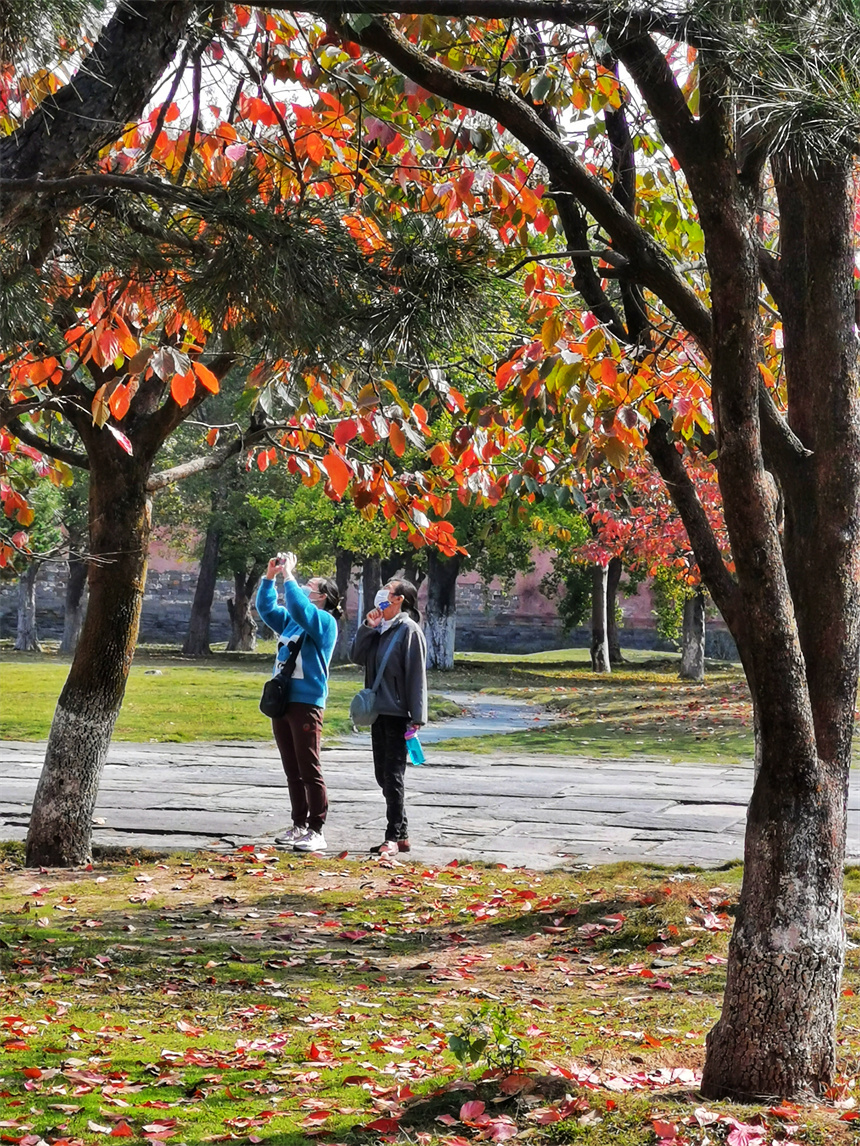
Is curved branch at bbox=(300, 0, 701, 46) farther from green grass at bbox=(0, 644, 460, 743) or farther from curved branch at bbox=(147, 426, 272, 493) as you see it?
green grass at bbox=(0, 644, 460, 743)

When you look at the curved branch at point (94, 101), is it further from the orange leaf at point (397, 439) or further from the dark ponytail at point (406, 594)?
the dark ponytail at point (406, 594)

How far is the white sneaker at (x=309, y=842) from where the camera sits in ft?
29.1

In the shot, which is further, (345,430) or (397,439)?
(397,439)

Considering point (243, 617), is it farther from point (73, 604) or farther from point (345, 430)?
point (345, 430)

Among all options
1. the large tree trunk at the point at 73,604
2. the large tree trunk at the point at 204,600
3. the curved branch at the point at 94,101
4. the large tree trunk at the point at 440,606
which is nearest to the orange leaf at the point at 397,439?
the curved branch at the point at 94,101

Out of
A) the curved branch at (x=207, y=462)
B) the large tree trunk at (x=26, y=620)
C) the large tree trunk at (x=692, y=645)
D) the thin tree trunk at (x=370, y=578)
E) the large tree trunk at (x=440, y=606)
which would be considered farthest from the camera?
the large tree trunk at (x=26, y=620)

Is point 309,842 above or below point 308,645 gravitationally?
below

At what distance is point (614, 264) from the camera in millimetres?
4387

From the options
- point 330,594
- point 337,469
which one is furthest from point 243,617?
point 337,469

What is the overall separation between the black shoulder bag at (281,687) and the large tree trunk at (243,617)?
30.2 m

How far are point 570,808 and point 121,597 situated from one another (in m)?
4.91

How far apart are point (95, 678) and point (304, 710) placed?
152cm

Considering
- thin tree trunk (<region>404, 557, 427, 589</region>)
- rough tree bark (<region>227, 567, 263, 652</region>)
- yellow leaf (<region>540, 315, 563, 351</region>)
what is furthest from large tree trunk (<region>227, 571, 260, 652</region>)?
yellow leaf (<region>540, 315, 563, 351</region>)

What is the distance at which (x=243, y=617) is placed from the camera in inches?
1581
